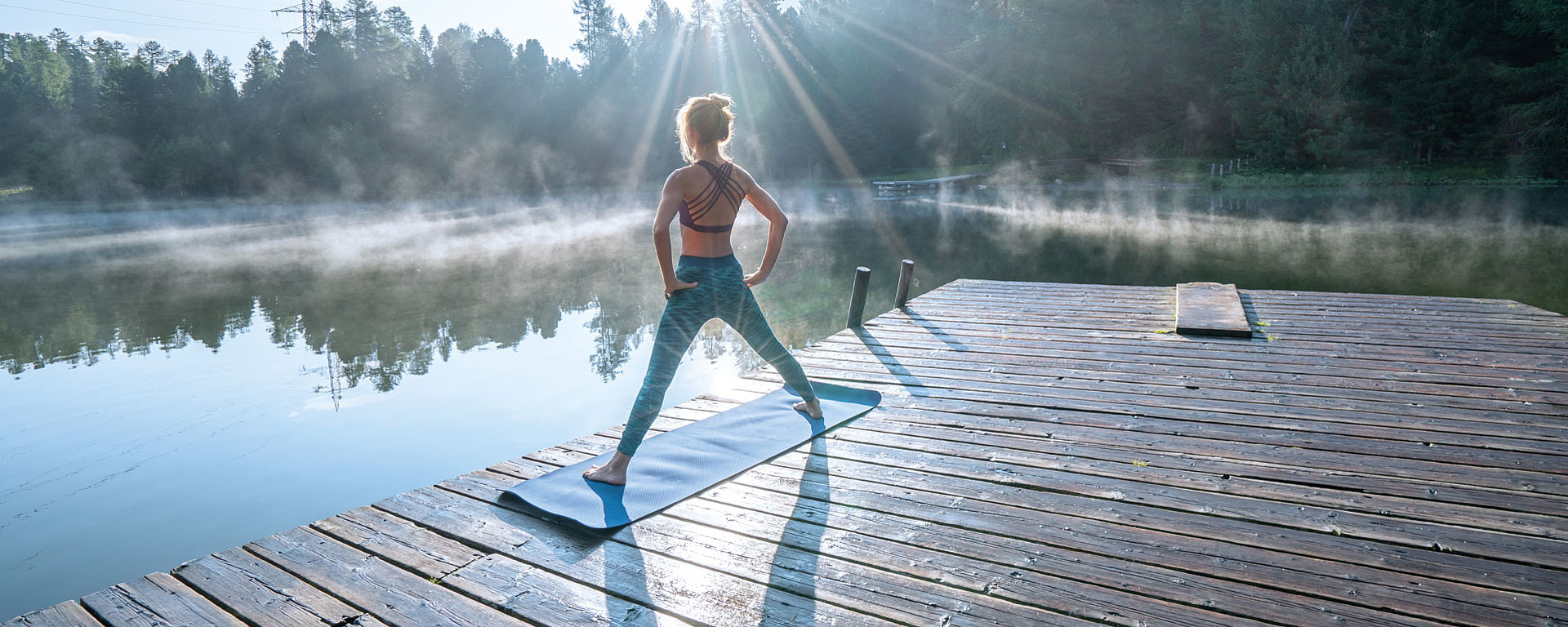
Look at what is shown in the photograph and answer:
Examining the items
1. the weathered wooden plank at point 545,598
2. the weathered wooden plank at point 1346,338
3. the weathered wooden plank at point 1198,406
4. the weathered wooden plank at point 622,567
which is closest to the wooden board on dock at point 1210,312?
the weathered wooden plank at point 1346,338

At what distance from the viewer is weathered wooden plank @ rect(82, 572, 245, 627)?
2520 millimetres

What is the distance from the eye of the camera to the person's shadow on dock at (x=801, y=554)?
250 centimetres

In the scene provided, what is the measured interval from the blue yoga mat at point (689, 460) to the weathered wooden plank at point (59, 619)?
1319mm

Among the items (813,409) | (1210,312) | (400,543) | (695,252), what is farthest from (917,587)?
(1210,312)

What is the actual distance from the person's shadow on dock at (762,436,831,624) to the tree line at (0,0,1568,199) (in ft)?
111

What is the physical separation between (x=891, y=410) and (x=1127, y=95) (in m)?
40.9

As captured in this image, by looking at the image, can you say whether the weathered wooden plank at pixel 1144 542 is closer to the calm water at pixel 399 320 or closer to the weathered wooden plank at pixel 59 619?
the weathered wooden plank at pixel 59 619

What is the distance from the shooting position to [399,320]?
37.6 feet

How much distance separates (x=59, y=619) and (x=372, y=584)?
2.84 ft

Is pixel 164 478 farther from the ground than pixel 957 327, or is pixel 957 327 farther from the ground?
pixel 957 327

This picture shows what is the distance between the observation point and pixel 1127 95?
40.6 meters

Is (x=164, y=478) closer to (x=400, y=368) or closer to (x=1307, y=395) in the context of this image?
(x=400, y=368)

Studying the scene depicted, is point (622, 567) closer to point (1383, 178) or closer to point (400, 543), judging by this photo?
point (400, 543)

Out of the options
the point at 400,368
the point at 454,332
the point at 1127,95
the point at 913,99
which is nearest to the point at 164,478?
the point at 400,368
